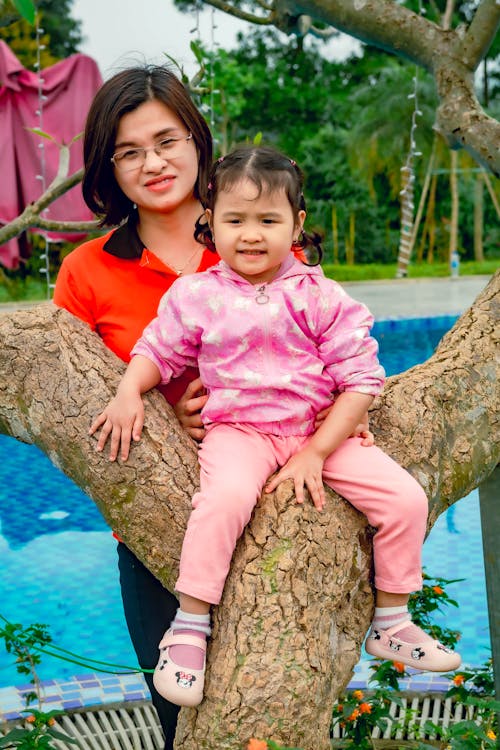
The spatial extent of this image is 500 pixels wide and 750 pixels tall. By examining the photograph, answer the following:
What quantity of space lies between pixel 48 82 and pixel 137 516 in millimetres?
10465

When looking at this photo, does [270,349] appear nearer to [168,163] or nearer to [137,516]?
[137,516]

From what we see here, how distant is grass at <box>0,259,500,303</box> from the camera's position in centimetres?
1242

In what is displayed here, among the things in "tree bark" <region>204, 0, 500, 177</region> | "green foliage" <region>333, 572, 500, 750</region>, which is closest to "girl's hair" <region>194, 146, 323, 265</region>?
"tree bark" <region>204, 0, 500, 177</region>

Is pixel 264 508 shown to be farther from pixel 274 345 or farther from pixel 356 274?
pixel 356 274

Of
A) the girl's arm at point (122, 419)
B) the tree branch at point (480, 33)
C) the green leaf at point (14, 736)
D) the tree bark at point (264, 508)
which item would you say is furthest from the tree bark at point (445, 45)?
the green leaf at point (14, 736)

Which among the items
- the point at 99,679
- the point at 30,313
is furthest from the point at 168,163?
the point at 99,679

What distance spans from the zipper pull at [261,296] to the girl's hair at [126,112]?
13.4 inches

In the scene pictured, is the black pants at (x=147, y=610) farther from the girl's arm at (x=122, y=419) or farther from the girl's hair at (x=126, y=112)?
the girl's hair at (x=126, y=112)

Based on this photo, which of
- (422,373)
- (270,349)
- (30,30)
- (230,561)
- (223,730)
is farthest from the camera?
(30,30)

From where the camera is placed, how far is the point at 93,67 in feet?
35.7

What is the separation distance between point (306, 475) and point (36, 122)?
1048cm

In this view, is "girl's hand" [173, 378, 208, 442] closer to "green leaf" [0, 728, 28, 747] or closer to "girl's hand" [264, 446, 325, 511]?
"girl's hand" [264, 446, 325, 511]

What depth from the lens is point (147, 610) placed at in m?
1.80

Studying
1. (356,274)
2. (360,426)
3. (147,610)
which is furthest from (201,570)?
(356,274)
